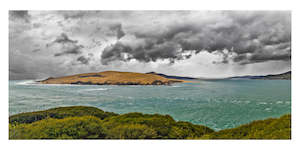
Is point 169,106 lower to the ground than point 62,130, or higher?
lower

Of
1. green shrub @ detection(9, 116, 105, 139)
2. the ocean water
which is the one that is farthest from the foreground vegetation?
the ocean water

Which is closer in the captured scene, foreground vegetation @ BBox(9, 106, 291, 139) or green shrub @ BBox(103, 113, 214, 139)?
foreground vegetation @ BBox(9, 106, 291, 139)

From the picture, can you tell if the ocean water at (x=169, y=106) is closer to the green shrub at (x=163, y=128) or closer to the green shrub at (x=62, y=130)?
the green shrub at (x=163, y=128)

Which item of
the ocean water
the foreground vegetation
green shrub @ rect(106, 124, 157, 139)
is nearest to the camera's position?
the foreground vegetation

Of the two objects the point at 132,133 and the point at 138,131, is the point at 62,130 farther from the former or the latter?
the point at 138,131

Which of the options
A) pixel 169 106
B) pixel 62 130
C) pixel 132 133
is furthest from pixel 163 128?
pixel 169 106

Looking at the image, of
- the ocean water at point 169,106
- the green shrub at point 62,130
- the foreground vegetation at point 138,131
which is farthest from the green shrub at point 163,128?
the ocean water at point 169,106

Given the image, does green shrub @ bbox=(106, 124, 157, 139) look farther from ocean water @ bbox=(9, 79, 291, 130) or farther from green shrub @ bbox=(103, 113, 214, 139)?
ocean water @ bbox=(9, 79, 291, 130)

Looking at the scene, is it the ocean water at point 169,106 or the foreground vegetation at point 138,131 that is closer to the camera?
the foreground vegetation at point 138,131

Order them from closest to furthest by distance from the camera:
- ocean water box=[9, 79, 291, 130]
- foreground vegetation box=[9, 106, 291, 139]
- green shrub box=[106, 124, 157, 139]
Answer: foreground vegetation box=[9, 106, 291, 139] < green shrub box=[106, 124, 157, 139] < ocean water box=[9, 79, 291, 130]

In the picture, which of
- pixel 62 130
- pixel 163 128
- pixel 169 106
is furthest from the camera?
pixel 169 106
